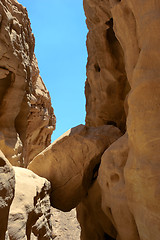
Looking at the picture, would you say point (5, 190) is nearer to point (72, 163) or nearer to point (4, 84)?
point (72, 163)

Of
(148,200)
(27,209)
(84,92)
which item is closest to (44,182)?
(27,209)

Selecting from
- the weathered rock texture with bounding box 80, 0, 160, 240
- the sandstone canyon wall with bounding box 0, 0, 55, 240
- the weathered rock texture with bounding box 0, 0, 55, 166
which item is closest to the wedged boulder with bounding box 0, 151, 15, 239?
the sandstone canyon wall with bounding box 0, 0, 55, 240

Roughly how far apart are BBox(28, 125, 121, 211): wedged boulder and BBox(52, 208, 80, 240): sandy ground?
14.3 feet

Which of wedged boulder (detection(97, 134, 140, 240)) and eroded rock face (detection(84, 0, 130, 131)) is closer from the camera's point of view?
wedged boulder (detection(97, 134, 140, 240))

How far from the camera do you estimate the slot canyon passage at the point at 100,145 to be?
6.46 feet

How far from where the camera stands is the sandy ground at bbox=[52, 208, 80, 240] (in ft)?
24.5

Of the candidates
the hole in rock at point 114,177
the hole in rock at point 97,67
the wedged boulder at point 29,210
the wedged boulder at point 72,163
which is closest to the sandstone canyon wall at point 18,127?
the wedged boulder at point 29,210

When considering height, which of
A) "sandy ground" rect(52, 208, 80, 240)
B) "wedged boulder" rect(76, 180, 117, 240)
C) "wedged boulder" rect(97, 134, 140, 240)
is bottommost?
"sandy ground" rect(52, 208, 80, 240)

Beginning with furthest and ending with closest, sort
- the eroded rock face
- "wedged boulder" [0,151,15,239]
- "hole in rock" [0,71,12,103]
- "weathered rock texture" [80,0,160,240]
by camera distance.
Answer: "hole in rock" [0,71,12,103]
the eroded rock face
"weathered rock texture" [80,0,160,240]
"wedged boulder" [0,151,15,239]

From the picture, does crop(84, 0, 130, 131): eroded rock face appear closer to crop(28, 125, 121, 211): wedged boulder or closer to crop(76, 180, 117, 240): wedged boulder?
crop(28, 125, 121, 211): wedged boulder

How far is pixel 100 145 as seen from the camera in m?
3.66

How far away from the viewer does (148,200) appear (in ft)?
6.24

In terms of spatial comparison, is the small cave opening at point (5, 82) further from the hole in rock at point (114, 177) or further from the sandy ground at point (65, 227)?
the hole in rock at point (114, 177)

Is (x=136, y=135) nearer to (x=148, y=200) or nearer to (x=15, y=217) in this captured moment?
(x=148, y=200)
